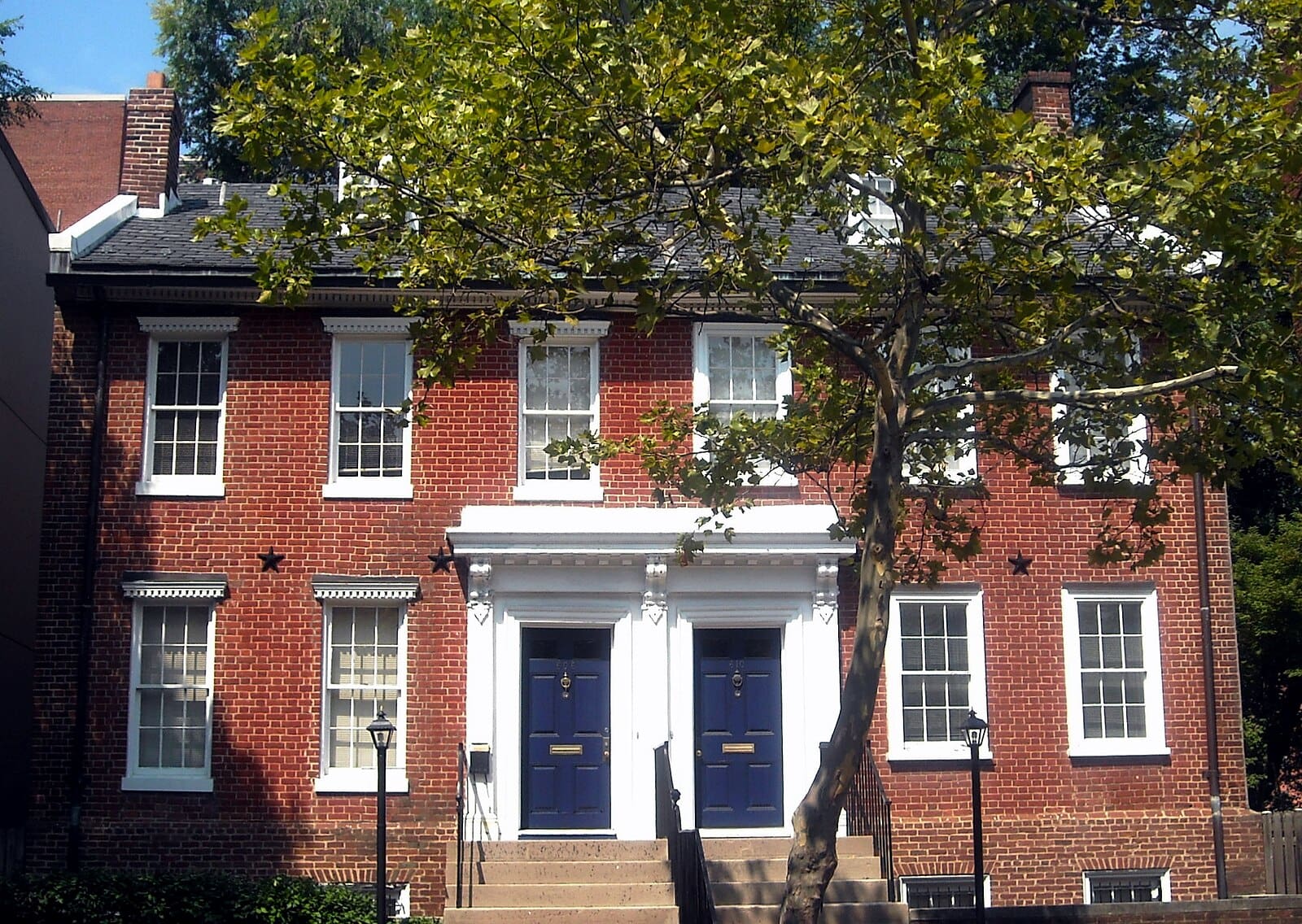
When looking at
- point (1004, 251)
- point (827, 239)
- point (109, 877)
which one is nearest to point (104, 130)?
point (827, 239)

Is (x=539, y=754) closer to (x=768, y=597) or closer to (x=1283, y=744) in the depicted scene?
(x=768, y=597)

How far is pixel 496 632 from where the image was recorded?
16.7 meters

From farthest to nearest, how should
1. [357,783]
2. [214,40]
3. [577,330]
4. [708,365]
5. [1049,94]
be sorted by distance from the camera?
[214,40] < [1049,94] < [708,365] < [577,330] < [357,783]

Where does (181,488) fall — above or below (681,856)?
above

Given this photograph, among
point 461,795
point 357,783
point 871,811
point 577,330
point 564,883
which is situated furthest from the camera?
point 577,330

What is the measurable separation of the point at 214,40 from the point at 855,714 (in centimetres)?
2635

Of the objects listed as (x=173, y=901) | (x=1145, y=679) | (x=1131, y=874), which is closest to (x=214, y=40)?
(x=173, y=901)

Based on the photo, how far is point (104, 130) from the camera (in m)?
33.4

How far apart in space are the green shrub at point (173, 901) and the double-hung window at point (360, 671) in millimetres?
1666

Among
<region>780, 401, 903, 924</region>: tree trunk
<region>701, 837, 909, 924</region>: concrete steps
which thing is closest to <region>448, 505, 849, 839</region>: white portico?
<region>701, 837, 909, 924</region>: concrete steps

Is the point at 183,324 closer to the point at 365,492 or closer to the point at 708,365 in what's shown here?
the point at 365,492

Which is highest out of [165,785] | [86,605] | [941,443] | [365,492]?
[365,492]

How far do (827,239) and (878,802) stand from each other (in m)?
7.34

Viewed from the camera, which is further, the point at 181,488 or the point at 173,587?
the point at 181,488
